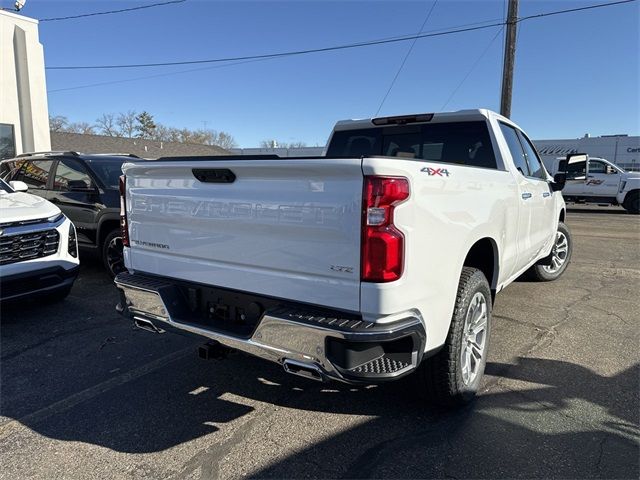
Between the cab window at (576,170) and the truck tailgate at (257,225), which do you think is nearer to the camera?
the truck tailgate at (257,225)

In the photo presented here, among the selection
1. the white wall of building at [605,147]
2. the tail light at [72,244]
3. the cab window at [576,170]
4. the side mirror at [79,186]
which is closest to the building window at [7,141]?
the side mirror at [79,186]

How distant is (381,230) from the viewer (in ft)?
7.29

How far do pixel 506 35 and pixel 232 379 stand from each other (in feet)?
48.4

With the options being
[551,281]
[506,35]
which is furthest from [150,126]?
[551,281]

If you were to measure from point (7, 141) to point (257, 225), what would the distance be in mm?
14615

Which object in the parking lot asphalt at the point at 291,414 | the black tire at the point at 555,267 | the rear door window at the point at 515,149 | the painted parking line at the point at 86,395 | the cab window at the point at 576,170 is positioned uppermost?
the rear door window at the point at 515,149

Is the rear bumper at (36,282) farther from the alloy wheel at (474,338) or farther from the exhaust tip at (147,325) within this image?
the alloy wheel at (474,338)

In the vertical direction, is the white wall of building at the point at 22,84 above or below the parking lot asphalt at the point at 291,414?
above

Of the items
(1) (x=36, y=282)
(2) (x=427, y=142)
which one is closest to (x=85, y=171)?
(1) (x=36, y=282)

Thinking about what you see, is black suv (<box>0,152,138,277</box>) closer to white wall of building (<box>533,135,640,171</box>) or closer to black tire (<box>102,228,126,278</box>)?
black tire (<box>102,228,126,278</box>)

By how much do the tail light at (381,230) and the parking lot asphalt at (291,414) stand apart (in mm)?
1092

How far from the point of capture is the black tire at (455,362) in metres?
2.79

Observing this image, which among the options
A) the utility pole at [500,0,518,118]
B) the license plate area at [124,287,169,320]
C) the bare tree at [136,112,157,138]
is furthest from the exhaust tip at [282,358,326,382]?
the bare tree at [136,112,157,138]

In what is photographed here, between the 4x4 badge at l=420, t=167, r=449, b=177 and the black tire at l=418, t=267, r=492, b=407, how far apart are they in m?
0.74
